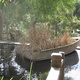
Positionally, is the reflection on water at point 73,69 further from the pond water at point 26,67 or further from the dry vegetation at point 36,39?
the dry vegetation at point 36,39

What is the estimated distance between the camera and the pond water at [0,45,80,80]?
4.67 m

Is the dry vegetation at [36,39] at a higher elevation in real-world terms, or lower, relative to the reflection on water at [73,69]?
higher

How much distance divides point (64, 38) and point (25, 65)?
200 centimetres

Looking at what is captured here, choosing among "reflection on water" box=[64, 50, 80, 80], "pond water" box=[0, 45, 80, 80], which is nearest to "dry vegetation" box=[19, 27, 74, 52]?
"pond water" box=[0, 45, 80, 80]

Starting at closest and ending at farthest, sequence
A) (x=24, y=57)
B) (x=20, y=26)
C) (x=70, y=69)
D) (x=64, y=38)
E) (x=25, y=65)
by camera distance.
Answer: (x=70, y=69)
(x=25, y=65)
(x=24, y=57)
(x=64, y=38)
(x=20, y=26)

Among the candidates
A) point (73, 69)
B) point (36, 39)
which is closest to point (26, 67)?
point (36, 39)

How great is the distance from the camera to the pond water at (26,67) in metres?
4.67

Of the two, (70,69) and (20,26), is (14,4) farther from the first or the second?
(70,69)

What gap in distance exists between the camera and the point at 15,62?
5.82 m

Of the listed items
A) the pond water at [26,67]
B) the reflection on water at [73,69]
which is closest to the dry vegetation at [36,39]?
the pond water at [26,67]

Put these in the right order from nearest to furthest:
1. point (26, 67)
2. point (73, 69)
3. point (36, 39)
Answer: point (73, 69)
point (26, 67)
point (36, 39)

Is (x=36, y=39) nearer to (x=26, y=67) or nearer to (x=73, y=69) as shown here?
(x=26, y=67)

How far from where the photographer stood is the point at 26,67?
5.46 m

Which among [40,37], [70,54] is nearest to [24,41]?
[40,37]
